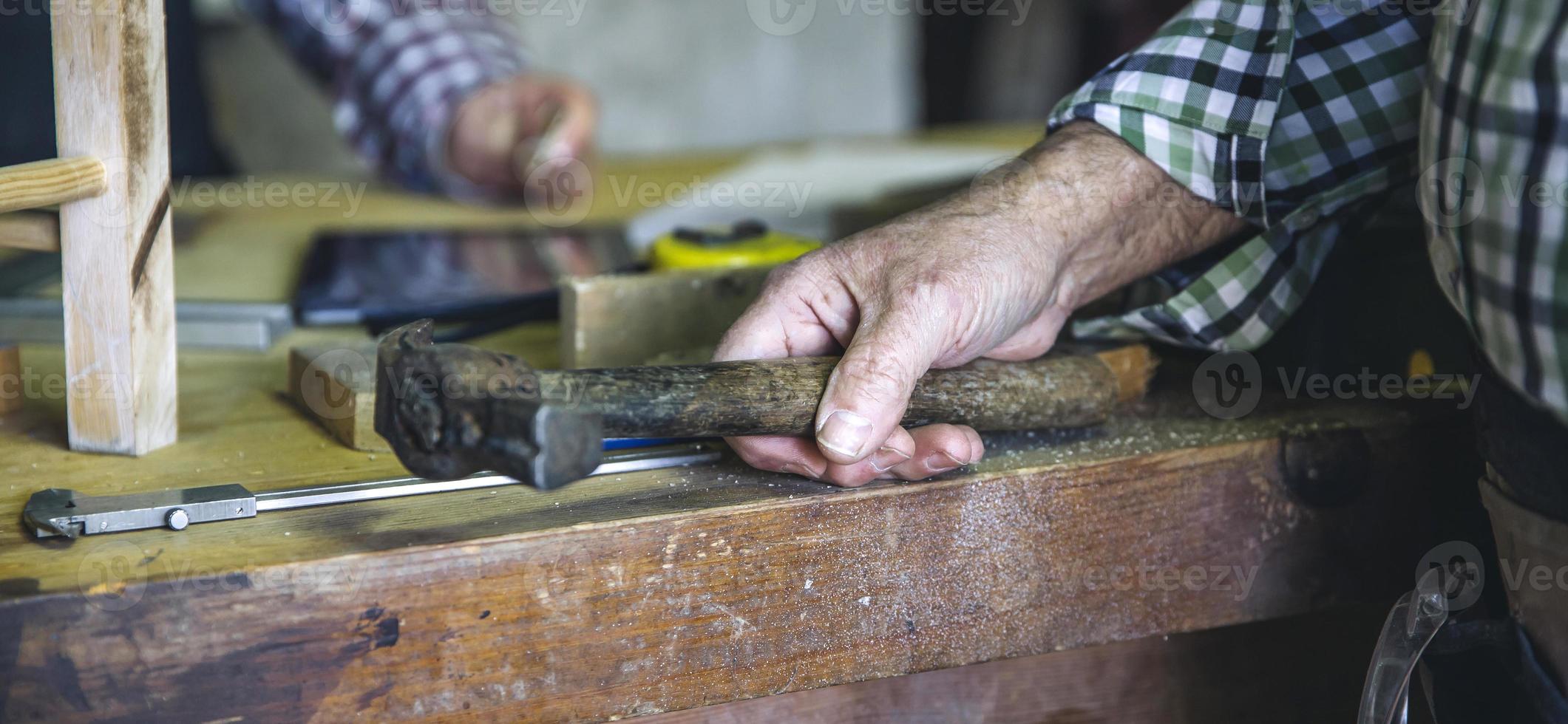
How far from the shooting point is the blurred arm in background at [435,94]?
1874 mm

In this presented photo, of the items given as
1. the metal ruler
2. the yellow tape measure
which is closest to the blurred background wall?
the yellow tape measure

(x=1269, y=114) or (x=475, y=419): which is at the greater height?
(x=1269, y=114)

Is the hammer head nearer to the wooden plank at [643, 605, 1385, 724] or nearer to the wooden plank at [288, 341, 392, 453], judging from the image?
the wooden plank at [288, 341, 392, 453]

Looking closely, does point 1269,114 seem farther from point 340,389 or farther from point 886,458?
point 340,389

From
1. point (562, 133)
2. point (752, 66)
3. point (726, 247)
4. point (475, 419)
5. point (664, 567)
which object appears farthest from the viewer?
point (752, 66)

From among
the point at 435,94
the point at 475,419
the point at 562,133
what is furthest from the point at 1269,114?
the point at 435,94

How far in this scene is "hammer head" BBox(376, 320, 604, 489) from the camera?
20.6 inches

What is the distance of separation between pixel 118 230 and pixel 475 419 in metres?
0.33

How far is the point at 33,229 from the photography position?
0.70 meters

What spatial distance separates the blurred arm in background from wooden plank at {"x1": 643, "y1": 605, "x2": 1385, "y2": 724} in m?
1.20

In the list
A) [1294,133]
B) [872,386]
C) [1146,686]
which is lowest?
[1146,686]

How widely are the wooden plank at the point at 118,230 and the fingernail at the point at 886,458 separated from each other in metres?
0.48

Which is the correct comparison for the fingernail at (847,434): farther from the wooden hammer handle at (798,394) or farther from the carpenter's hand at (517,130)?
the carpenter's hand at (517,130)

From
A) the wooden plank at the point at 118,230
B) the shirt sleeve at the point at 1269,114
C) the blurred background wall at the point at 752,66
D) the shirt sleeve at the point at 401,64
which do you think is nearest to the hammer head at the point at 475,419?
the wooden plank at the point at 118,230
